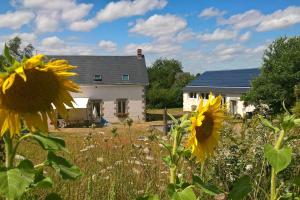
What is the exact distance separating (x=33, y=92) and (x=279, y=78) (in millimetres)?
34769

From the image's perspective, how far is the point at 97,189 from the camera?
410cm

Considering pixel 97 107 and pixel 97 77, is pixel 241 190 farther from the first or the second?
pixel 97 77

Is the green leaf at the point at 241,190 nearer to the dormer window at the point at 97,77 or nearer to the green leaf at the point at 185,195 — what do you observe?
the green leaf at the point at 185,195

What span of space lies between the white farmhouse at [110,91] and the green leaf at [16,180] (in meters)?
34.3

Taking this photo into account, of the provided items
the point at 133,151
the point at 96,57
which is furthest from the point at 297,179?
the point at 96,57

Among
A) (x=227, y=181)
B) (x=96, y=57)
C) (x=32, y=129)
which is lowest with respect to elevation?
(x=227, y=181)

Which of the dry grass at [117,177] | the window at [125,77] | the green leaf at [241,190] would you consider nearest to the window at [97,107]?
the window at [125,77]

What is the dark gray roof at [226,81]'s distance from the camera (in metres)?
44.1

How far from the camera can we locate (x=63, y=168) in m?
1.92

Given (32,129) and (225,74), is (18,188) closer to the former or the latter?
(32,129)

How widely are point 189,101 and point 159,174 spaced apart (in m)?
47.3

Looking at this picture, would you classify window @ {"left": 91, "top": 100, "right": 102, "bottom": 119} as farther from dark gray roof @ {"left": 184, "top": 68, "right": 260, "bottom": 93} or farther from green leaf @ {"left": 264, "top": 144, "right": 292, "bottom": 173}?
green leaf @ {"left": 264, "top": 144, "right": 292, "bottom": 173}

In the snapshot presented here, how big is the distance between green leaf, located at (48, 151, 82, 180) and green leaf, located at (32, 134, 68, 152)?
0.07 meters

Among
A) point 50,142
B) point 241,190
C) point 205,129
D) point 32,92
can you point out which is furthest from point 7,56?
point 241,190
